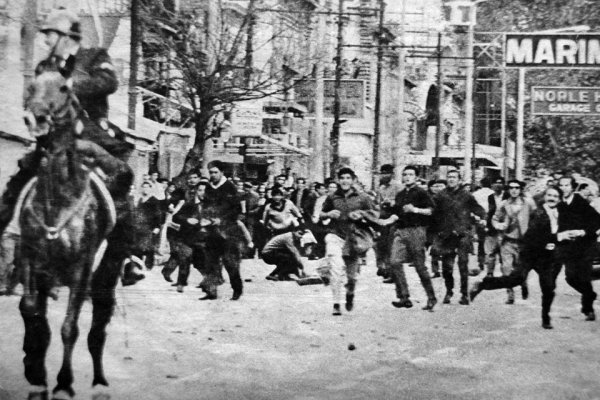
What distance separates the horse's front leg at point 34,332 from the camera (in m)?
6.91

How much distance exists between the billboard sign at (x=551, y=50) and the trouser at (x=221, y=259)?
5.65 ft

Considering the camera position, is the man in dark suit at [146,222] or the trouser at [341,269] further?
the trouser at [341,269]

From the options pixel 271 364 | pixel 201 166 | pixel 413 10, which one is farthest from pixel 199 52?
pixel 271 364

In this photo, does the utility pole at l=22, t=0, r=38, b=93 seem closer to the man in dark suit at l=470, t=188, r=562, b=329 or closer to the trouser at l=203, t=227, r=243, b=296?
the trouser at l=203, t=227, r=243, b=296

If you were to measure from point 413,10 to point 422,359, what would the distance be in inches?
67.5

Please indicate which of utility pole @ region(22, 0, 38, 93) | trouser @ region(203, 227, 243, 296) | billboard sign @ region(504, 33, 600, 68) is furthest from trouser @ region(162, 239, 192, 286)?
billboard sign @ region(504, 33, 600, 68)

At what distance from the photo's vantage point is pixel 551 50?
6848mm

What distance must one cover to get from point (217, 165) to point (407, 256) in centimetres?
108

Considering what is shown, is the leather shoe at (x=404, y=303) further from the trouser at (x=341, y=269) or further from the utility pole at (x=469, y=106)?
the utility pole at (x=469, y=106)

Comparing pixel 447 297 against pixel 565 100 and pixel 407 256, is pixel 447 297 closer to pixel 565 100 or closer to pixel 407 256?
pixel 407 256

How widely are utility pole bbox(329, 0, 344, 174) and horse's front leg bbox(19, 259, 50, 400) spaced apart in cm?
155

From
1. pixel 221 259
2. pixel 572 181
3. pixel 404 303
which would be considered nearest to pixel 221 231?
pixel 221 259

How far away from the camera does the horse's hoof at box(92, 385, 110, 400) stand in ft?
22.5

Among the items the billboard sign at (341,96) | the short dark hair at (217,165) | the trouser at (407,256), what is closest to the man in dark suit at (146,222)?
the short dark hair at (217,165)
